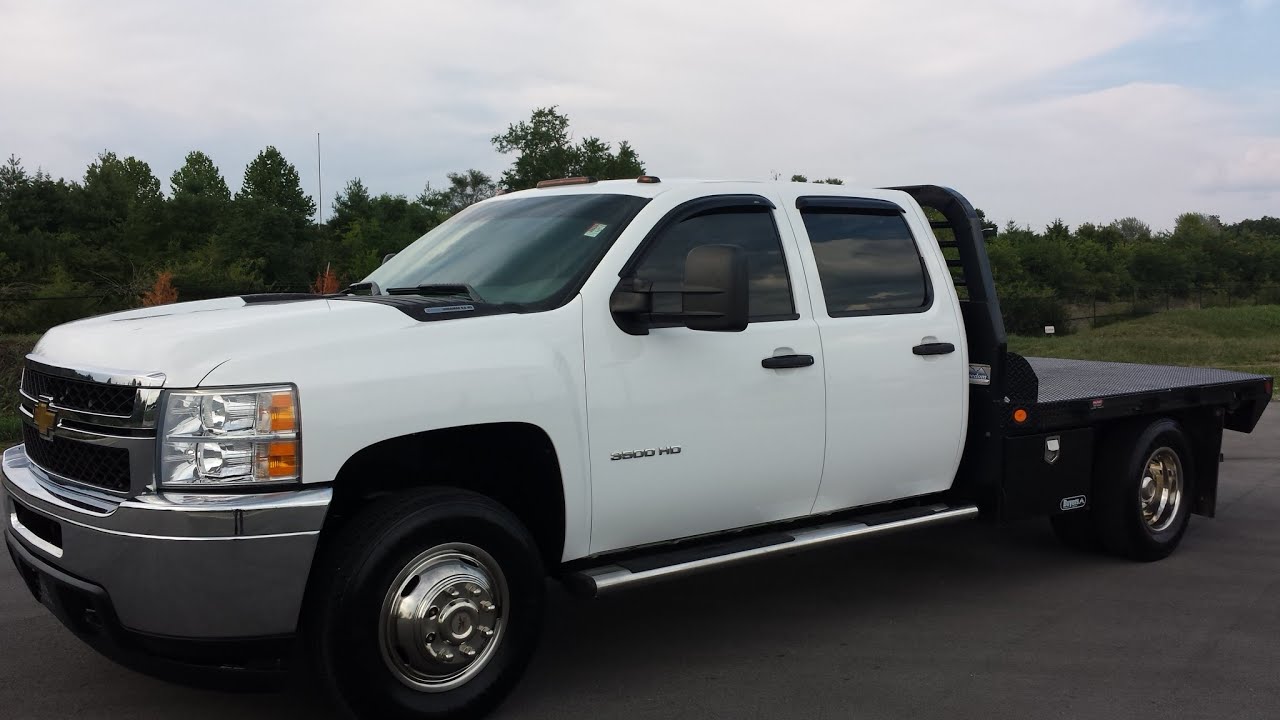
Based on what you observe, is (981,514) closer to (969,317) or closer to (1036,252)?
(969,317)

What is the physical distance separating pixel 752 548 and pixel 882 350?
119cm

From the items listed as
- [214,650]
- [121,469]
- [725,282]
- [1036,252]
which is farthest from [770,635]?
[1036,252]

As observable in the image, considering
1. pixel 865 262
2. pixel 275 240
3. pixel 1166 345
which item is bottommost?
pixel 1166 345

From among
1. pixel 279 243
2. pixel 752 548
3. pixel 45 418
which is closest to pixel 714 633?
pixel 752 548

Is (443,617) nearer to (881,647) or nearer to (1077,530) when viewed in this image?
(881,647)

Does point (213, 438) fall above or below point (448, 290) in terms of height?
below

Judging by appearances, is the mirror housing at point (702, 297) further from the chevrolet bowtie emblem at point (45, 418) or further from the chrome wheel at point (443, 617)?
the chevrolet bowtie emblem at point (45, 418)

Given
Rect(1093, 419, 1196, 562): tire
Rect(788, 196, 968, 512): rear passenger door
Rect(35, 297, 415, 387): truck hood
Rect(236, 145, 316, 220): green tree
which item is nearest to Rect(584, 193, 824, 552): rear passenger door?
Rect(788, 196, 968, 512): rear passenger door

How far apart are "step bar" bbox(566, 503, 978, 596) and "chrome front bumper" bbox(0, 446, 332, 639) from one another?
3.84ft

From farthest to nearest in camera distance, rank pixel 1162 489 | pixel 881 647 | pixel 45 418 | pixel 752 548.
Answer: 1. pixel 1162 489
2. pixel 881 647
3. pixel 752 548
4. pixel 45 418

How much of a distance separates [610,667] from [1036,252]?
7247 centimetres

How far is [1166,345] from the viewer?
28.2 m

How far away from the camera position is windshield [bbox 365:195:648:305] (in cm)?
464

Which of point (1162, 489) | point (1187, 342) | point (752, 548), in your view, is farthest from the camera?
point (1187, 342)
